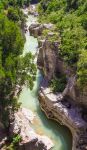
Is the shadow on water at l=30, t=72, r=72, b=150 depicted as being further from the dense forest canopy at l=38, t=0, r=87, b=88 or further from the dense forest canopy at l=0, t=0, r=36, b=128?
the dense forest canopy at l=38, t=0, r=87, b=88

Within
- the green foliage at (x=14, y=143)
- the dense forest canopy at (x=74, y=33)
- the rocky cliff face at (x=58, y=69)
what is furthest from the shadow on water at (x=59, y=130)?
the dense forest canopy at (x=74, y=33)

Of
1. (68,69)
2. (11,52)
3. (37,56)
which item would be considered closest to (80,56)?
(68,69)

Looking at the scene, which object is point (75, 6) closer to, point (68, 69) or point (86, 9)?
point (86, 9)

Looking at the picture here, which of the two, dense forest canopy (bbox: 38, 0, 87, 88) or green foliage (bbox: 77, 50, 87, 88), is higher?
dense forest canopy (bbox: 38, 0, 87, 88)

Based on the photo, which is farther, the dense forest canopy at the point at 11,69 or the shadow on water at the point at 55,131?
A: the shadow on water at the point at 55,131

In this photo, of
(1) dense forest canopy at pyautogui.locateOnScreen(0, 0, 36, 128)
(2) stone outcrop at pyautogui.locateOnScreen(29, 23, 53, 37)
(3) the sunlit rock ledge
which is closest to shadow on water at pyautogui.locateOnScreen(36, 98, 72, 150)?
(3) the sunlit rock ledge

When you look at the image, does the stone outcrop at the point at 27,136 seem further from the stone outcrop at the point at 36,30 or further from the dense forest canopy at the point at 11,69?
the stone outcrop at the point at 36,30
